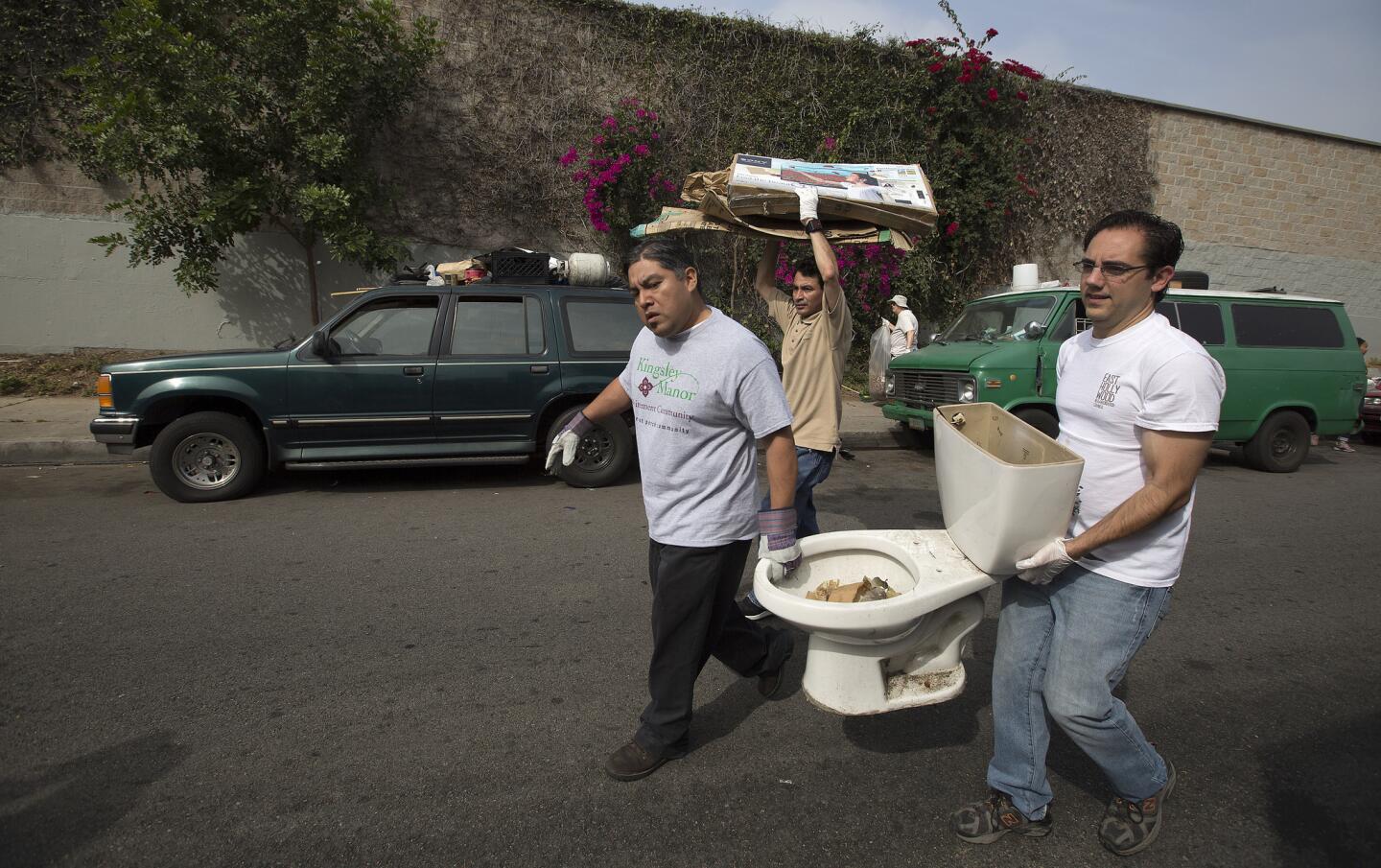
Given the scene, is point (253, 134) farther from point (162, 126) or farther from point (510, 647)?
point (510, 647)

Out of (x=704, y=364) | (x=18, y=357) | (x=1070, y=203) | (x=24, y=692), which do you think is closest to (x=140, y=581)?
(x=24, y=692)

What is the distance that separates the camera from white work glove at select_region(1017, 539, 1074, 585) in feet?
6.64

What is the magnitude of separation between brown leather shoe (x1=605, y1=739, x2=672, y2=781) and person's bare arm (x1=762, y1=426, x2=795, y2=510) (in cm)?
98

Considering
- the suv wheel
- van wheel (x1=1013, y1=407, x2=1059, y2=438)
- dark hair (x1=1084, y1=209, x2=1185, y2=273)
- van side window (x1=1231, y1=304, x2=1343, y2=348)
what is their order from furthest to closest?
van side window (x1=1231, y1=304, x2=1343, y2=348) → van wheel (x1=1013, y1=407, x2=1059, y2=438) → the suv wheel → dark hair (x1=1084, y1=209, x2=1185, y2=273)

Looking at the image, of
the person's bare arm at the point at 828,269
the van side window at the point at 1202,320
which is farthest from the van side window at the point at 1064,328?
the person's bare arm at the point at 828,269

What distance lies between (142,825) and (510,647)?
1.50m

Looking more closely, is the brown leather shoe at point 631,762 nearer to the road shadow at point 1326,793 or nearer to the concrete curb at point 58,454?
the road shadow at point 1326,793

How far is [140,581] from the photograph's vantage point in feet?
13.9

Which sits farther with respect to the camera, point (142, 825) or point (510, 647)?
point (510, 647)

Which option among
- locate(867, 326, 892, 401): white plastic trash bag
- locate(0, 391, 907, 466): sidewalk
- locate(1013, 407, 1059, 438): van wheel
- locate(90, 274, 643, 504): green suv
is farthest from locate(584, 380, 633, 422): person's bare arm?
locate(867, 326, 892, 401): white plastic trash bag

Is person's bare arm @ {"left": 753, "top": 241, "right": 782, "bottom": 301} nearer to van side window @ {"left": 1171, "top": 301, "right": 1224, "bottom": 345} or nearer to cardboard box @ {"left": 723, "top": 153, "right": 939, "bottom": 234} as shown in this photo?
cardboard box @ {"left": 723, "top": 153, "right": 939, "bottom": 234}

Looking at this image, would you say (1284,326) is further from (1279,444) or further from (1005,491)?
(1005,491)

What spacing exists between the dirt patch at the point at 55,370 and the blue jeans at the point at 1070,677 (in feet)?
35.5

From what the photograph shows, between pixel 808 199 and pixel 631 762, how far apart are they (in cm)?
252
